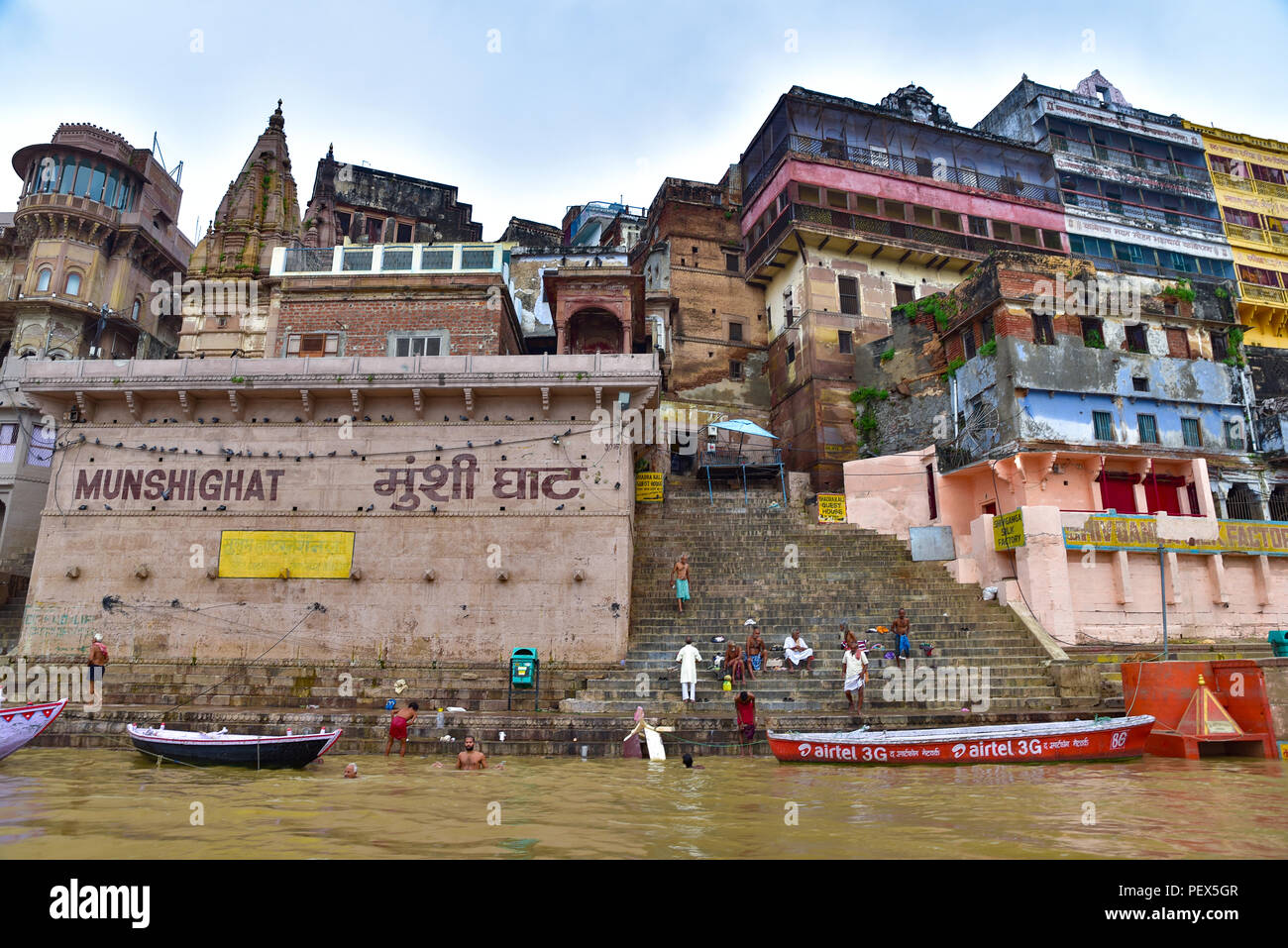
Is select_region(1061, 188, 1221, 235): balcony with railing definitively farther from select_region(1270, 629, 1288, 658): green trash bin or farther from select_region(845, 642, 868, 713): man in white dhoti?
select_region(845, 642, 868, 713): man in white dhoti

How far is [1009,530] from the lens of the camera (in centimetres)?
2028

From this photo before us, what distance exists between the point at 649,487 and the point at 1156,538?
13.8 meters

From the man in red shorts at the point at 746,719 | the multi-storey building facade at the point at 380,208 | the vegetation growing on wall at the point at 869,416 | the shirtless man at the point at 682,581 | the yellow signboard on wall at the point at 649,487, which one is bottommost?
the man in red shorts at the point at 746,719

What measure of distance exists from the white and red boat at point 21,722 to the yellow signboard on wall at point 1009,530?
19975 mm

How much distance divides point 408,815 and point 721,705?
7.91 m

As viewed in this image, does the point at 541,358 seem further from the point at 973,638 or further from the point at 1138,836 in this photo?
the point at 1138,836

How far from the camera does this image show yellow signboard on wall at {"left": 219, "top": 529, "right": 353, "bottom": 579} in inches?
677

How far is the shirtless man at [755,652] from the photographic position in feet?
51.0

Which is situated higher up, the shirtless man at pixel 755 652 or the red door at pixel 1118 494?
the red door at pixel 1118 494

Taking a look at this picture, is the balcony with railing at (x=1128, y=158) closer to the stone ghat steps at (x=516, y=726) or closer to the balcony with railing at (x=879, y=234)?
the balcony with railing at (x=879, y=234)

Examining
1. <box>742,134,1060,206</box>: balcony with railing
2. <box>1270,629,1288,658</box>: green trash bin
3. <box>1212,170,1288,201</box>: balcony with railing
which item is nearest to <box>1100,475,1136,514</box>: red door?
<box>1270,629,1288,658</box>: green trash bin

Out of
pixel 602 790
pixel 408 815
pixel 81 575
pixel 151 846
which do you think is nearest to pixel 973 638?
pixel 602 790

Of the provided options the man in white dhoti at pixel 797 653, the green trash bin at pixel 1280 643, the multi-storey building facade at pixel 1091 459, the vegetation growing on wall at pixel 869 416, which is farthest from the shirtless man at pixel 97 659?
the green trash bin at pixel 1280 643

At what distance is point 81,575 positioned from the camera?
17.4m
